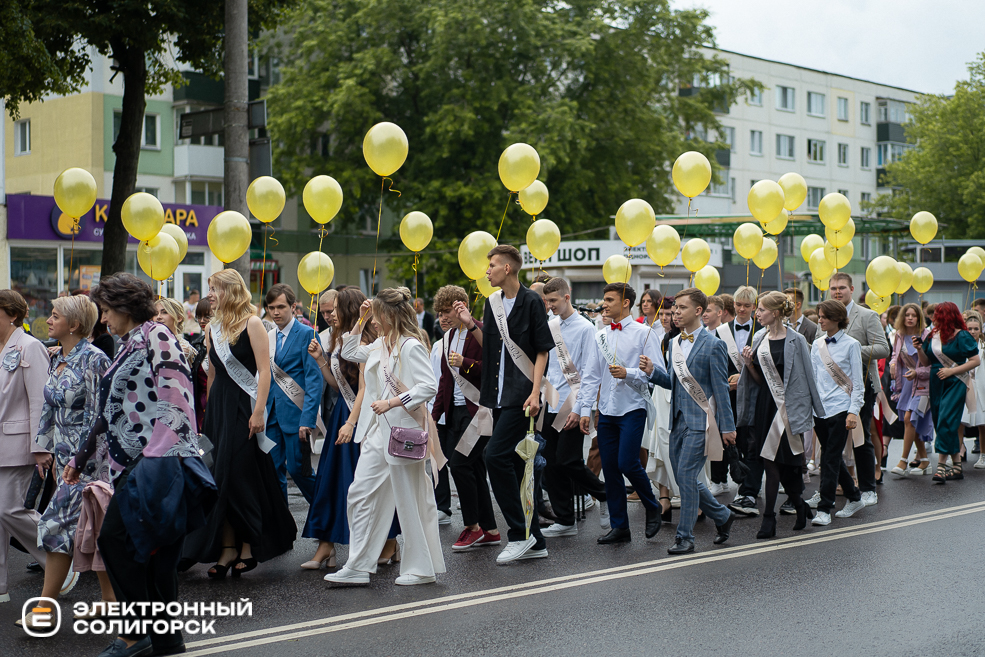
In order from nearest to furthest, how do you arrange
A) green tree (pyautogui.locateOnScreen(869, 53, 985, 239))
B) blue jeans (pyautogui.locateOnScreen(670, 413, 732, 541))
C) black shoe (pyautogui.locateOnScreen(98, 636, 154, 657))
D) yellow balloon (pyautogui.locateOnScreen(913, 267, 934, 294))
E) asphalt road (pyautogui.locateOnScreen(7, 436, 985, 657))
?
black shoe (pyautogui.locateOnScreen(98, 636, 154, 657)) < asphalt road (pyautogui.locateOnScreen(7, 436, 985, 657)) < blue jeans (pyautogui.locateOnScreen(670, 413, 732, 541)) < yellow balloon (pyautogui.locateOnScreen(913, 267, 934, 294)) < green tree (pyautogui.locateOnScreen(869, 53, 985, 239))

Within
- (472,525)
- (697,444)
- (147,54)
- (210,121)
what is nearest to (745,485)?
(697,444)

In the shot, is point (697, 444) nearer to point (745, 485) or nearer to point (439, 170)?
point (745, 485)

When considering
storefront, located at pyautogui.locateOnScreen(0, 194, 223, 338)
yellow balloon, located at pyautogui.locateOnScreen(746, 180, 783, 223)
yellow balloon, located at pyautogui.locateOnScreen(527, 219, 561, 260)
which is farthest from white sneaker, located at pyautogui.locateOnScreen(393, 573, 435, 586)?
storefront, located at pyautogui.locateOnScreen(0, 194, 223, 338)

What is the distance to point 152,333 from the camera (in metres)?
5.07

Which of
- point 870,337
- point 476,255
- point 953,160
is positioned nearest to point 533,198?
point 476,255

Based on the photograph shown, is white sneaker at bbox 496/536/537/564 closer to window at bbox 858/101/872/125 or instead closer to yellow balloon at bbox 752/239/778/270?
yellow balloon at bbox 752/239/778/270

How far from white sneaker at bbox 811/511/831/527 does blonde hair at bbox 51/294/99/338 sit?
19.6 ft

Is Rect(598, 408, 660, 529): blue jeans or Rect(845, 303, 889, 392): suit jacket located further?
Rect(845, 303, 889, 392): suit jacket

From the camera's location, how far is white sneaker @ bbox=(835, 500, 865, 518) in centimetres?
918

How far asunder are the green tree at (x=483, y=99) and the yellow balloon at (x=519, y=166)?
1998 centimetres

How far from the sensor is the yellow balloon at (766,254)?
563 inches

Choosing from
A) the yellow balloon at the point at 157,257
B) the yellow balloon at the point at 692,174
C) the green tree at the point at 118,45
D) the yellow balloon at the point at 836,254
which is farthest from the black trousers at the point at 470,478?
the green tree at the point at 118,45

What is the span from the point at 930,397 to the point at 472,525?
6.64 m

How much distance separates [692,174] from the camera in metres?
11.1
